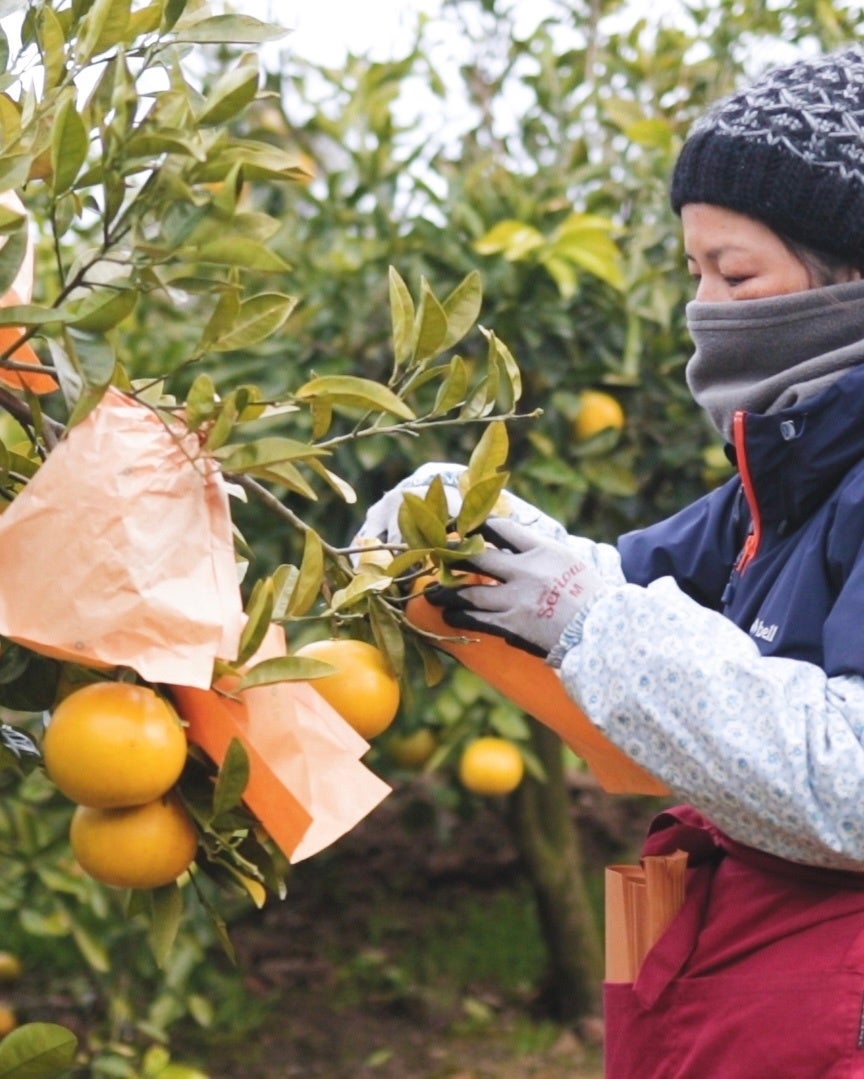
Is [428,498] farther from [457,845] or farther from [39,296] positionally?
[457,845]

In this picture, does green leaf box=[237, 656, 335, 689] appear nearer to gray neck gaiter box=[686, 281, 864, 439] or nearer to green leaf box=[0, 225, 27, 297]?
green leaf box=[0, 225, 27, 297]

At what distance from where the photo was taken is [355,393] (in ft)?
3.99

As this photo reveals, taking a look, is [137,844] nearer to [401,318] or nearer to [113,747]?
[113,747]

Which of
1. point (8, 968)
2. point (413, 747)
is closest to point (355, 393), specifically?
A: point (413, 747)

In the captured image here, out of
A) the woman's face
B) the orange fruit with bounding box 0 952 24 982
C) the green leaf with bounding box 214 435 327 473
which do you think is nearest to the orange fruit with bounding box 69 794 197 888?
the green leaf with bounding box 214 435 327 473

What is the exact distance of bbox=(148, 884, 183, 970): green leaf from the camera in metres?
1.23

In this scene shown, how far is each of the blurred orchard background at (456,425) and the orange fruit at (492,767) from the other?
0.05 meters

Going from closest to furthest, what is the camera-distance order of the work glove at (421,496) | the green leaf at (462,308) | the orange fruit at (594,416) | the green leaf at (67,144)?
1. the green leaf at (67,144)
2. the green leaf at (462,308)
3. the work glove at (421,496)
4. the orange fruit at (594,416)

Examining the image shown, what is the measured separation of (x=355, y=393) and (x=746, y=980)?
619 millimetres

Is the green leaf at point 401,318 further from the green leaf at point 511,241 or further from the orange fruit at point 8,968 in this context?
the orange fruit at point 8,968

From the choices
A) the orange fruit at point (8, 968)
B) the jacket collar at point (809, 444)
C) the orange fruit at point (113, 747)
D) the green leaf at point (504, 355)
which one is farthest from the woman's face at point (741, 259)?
the orange fruit at point (8, 968)

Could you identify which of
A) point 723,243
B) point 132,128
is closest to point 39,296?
point 723,243

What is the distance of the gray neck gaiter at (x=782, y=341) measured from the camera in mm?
1432

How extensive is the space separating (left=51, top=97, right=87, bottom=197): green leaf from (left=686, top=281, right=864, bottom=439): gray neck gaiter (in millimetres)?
657
